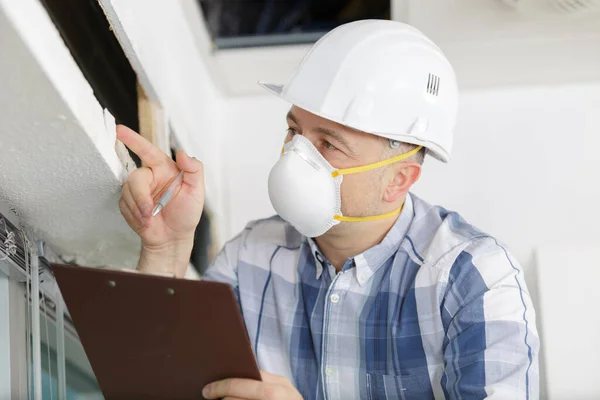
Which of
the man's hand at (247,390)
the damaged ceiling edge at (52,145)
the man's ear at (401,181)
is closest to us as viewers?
the damaged ceiling edge at (52,145)

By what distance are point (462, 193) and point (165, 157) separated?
4.55 ft

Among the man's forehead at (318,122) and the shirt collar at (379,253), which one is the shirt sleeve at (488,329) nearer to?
the shirt collar at (379,253)

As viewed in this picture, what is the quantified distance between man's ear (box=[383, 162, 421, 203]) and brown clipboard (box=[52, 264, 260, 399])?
56 centimetres

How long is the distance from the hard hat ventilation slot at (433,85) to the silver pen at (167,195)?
0.54m

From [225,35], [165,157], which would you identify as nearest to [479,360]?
[165,157]

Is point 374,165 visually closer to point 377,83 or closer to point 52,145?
point 377,83

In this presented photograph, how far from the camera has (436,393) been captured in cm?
155

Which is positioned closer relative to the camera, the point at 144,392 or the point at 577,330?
the point at 144,392

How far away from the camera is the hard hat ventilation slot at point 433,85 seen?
1579 millimetres

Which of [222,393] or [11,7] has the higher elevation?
[11,7]

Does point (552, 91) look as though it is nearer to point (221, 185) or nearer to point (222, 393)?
point (221, 185)

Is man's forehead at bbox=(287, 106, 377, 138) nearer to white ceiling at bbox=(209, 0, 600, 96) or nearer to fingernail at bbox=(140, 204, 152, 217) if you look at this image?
fingernail at bbox=(140, 204, 152, 217)

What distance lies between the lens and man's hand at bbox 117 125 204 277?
1.43 m

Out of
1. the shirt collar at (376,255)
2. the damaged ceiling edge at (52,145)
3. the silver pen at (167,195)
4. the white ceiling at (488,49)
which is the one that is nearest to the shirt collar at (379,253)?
the shirt collar at (376,255)
